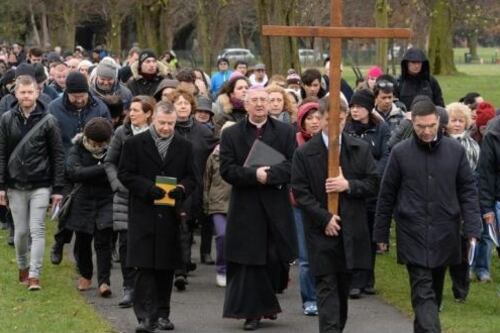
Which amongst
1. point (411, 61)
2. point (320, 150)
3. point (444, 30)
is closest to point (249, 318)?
point (320, 150)

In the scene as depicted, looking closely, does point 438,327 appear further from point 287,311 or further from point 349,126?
point 349,126

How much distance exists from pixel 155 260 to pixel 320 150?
1742 millimetres

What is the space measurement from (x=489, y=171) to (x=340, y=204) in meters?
2.56

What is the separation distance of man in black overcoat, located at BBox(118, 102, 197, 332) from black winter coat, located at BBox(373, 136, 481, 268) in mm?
1820

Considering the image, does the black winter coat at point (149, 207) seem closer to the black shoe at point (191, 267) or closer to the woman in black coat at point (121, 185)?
the woman in black coat at point (121, 185)

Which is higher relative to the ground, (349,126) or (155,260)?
(349,126)

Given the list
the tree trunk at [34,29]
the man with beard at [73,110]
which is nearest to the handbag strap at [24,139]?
the man with beard at [73,110]

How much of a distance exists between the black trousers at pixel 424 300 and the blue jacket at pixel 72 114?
487cm

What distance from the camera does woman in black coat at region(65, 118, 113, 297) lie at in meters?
12.3

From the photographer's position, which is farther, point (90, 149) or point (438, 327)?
point (90, 149)

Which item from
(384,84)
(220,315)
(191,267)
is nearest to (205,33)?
(384,84)

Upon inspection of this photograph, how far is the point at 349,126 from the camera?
12.9 metres

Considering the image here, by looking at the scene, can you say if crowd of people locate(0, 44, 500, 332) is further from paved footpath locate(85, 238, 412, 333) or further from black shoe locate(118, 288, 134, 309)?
paved footpath locate(85, 238, 412, 333)

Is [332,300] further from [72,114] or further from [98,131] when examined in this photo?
[72,114]
